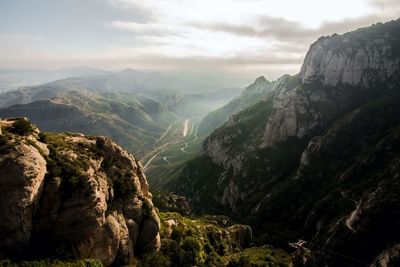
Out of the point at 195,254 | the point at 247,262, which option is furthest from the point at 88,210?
the point at 247,262

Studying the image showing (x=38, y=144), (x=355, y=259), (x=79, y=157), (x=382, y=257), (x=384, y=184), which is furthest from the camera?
(x=384, y=184)

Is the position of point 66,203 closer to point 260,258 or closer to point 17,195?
point 17,195

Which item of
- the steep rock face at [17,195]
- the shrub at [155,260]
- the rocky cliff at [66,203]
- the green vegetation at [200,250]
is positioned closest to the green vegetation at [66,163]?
the rocky cliff at [66,203]

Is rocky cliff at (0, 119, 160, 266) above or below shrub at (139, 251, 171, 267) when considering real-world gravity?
above

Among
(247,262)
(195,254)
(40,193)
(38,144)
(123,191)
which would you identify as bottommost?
(247,262)

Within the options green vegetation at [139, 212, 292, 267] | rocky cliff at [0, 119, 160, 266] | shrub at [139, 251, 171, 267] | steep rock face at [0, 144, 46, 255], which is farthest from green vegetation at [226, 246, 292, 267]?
steep rock face at [0, 144, 46, 255]

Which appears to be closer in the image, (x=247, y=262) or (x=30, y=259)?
(x=30, y=259)

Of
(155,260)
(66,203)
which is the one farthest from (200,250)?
(66,203)

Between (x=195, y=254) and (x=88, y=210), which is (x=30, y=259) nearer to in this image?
(x=88, y=210)

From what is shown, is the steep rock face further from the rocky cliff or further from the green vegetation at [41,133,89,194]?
the green vegetation at [41,133,89,194]
